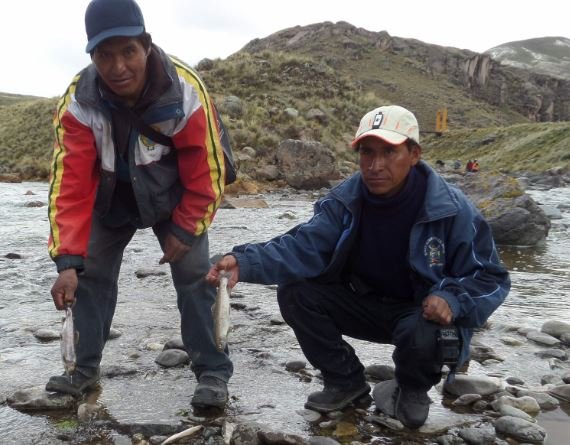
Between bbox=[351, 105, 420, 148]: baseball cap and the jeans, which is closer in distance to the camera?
bbox=[351, 105, 420, 148]: baseball cap

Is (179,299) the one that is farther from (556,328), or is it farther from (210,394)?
(556,328)

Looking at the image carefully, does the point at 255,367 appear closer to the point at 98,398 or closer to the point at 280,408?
the point at 280,408

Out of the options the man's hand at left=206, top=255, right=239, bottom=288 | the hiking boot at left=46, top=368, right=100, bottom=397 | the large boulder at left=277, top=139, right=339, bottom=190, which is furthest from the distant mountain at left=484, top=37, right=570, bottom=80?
the hiking boot at left=46, top=368, right=100, bottom=397

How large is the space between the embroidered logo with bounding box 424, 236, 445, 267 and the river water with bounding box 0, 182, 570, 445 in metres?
0.83

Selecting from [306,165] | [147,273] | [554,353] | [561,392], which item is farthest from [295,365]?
[306,165]

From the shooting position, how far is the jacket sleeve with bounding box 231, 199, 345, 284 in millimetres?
3197

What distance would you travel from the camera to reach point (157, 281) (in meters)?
6.49

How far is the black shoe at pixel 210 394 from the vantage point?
3.21 meters

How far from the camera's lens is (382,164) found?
312cm

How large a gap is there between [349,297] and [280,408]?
70 centimetres

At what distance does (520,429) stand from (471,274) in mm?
756

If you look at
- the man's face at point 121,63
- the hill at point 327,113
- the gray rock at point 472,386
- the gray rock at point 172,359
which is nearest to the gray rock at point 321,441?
the gray rock at point 472,386

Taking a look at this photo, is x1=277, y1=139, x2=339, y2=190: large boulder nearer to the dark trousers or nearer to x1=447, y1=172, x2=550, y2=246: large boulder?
x1=447, y1=172, x2=550, y2=246: large boulder

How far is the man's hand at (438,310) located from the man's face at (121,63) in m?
1.78
